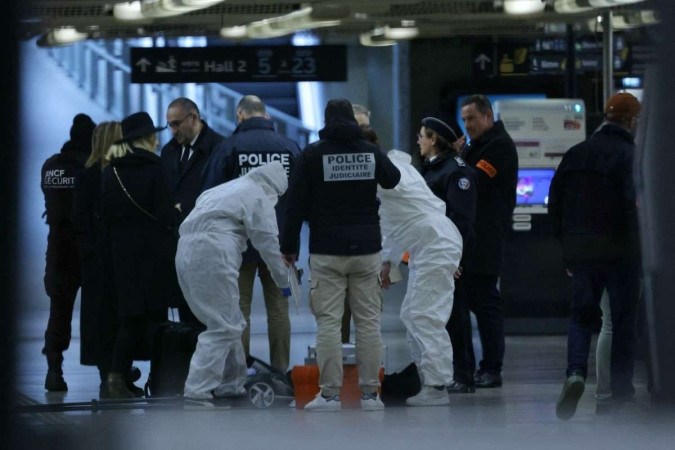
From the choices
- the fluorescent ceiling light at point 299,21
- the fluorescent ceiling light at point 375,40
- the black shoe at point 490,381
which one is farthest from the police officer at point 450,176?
the fluorescent ceiling light at point 375,40

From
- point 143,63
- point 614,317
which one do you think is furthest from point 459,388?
point 143,63

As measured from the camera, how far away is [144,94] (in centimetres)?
1433

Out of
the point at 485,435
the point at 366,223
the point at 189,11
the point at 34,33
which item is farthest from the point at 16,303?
the point at 189,11

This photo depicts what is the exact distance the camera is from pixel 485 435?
262 cm

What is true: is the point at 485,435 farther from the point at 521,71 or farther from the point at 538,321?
the point at 521,71

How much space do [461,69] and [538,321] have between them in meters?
3.87

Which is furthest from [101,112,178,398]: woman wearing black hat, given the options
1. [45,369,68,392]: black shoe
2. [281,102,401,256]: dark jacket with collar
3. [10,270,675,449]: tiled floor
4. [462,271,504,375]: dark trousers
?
[10,270,675,449]: tiled floor

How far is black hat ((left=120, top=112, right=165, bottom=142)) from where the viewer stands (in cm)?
770

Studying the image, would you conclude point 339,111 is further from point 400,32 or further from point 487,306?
point 400,32

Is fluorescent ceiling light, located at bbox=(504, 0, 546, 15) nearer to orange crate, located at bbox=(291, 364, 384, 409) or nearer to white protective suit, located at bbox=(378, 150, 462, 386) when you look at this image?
white protective suit, located at bbox=(378, 150, 462, 386)

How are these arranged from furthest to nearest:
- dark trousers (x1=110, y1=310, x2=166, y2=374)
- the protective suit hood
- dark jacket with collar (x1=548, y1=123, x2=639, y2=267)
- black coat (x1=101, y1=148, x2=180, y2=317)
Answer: dark trousers (x1=110, y1=310, x2=166, y2=374) < black coat (x1=101, y1=148, x2=180, y2=317) < the protective suit hood < dark jacket with collar (x1=548, y1=123, x2=639, y2=267)

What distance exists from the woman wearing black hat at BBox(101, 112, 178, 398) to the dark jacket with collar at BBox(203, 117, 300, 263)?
0.45m

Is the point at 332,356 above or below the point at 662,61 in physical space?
below

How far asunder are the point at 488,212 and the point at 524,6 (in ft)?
12.8
